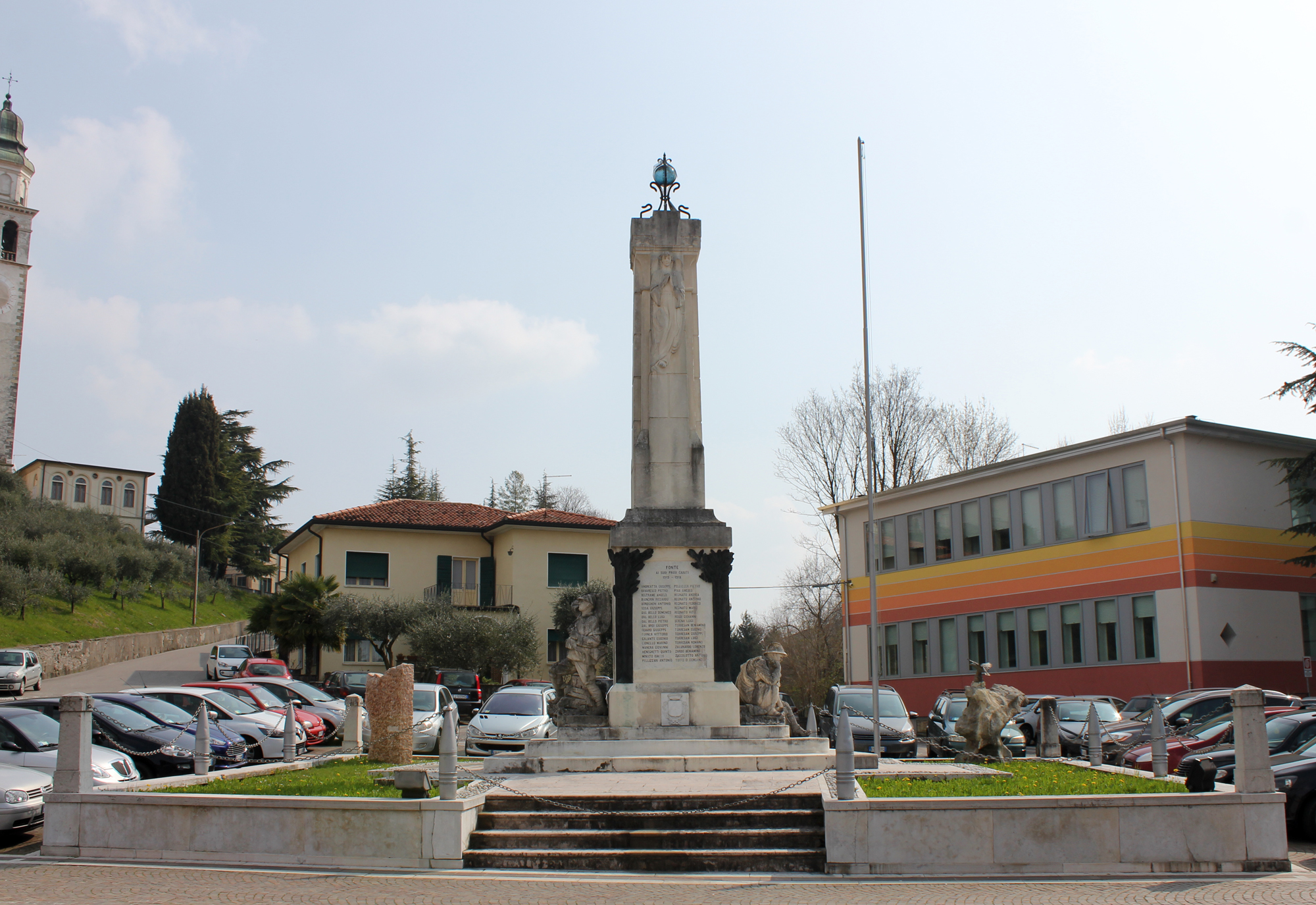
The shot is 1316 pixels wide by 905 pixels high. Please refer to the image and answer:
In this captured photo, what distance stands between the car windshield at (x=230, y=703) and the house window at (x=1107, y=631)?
2123cm

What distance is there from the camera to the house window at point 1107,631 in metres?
28.4

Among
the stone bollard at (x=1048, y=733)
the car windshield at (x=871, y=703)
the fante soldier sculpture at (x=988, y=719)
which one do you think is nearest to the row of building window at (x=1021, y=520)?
the car windshield at (x=871, y=703)

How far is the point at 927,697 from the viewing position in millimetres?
34969

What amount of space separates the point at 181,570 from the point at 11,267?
2539 centimetres

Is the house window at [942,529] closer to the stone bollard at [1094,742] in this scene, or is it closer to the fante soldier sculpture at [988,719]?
the fante soldier sculpture at [988,719]

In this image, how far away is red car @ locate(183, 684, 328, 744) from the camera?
2141 cm

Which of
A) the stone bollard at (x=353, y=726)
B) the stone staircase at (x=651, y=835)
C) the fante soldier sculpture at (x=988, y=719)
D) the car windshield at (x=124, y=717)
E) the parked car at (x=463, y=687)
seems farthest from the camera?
the parked car at (x=463, y=687)

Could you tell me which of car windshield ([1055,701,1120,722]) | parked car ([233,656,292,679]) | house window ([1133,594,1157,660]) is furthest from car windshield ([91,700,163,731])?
house window ([1133,594,1157,660])

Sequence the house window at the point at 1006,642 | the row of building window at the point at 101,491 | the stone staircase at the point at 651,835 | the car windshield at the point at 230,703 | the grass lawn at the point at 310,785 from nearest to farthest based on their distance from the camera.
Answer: the stone staircase at the point at 651,835 < the grass lawn at the point at 310,785 < the car windshield at the point at 230,703 < the house window at the point at 1006,642 < the row of building window at the point at 101,491

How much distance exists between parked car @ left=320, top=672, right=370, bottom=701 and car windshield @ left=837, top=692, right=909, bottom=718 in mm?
13130

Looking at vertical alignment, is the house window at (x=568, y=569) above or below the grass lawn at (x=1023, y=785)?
above

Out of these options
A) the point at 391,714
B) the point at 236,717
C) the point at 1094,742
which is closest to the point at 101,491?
the point at 236,717

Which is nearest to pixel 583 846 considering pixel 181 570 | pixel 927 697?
pixel 927 697

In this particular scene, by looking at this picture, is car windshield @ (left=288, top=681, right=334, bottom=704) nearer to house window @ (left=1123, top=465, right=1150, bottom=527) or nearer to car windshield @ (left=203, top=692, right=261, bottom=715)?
car windshield @ (left=203, top=692, right=261, bottom=715)
